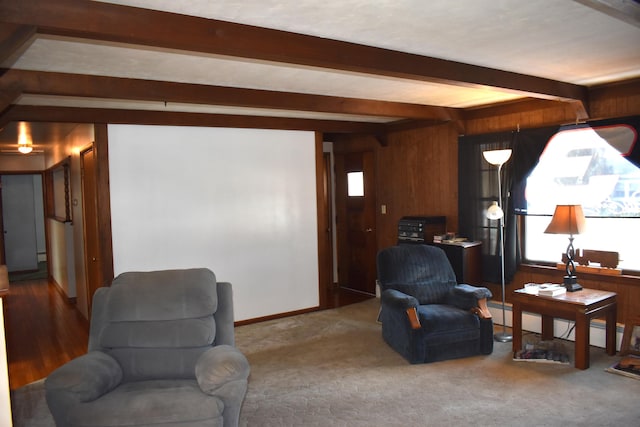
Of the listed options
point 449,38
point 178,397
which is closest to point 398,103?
point 449,38

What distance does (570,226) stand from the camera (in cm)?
390

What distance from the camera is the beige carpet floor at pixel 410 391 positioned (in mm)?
3041

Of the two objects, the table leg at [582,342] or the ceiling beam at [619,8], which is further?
the table leg at [582,342]

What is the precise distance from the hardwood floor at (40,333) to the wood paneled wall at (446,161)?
395cm

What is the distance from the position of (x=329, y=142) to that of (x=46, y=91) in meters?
4.38

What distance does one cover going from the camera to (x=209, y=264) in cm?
517

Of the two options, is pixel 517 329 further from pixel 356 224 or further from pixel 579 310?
pixel 356 224

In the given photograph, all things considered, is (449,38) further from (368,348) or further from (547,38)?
(368,348)

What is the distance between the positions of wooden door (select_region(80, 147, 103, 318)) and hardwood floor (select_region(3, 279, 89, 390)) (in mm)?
452

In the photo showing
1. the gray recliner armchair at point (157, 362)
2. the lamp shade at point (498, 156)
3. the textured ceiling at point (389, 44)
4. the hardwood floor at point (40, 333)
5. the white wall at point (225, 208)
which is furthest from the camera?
the white wall at point (225, 208)

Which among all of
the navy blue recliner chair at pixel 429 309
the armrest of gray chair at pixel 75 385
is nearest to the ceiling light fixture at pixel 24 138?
the armrest of gray chair at pixel 75 385

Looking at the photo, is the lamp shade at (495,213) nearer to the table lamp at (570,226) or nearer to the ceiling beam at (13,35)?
the table lamp at (570,226)

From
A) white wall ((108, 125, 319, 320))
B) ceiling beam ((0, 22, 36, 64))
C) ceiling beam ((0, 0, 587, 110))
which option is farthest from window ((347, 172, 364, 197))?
ceiling beam ((0, 22, 36, 64))

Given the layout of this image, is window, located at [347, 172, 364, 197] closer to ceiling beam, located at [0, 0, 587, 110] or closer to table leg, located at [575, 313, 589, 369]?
ceiling beam, located at [0, 0, 587, 110]
